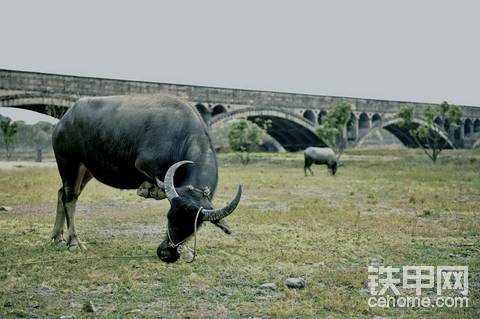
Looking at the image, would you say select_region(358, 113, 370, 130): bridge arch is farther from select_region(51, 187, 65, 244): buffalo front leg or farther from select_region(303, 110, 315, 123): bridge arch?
select_region(51, 187, 65, 244): buffalo front leg

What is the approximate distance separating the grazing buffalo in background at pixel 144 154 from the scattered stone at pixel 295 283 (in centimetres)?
102

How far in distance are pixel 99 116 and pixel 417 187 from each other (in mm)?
14192


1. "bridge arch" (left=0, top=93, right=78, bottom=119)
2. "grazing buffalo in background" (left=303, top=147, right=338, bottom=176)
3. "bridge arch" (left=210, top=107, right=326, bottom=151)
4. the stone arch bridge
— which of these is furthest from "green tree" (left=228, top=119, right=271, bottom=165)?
"bridge arch" (left=0, top=93, right=78, bottom=119)

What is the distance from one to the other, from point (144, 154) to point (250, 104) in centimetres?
4236

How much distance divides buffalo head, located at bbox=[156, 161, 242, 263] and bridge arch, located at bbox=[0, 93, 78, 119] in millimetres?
29746

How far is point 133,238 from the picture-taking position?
→ 8.89 metres

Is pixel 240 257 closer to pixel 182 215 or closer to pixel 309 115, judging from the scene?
pixel 182 215

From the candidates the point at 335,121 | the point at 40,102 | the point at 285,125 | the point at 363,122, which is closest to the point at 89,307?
the point at 40,102

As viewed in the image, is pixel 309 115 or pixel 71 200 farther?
pixel 309 115

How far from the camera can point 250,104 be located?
49.1 m

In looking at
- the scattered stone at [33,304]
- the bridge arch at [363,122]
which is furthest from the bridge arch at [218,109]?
the scattered stone at [33,304]

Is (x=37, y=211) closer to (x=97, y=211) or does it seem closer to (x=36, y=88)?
(x=97, y=211)

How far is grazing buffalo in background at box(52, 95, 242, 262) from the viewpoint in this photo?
5953 millimetres

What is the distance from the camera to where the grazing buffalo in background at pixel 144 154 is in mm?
5953
